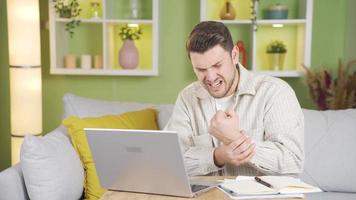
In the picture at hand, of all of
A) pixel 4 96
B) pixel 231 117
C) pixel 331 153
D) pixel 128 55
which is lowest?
pixel 331 153

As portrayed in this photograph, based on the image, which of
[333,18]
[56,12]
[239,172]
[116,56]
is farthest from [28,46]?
[333,18]

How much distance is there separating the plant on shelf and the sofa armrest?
2.01 meters

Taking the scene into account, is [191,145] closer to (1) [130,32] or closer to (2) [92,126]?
(2) [92,126]

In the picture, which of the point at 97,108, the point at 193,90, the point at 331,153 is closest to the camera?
the point at 193,90

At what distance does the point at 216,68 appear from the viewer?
1.68m

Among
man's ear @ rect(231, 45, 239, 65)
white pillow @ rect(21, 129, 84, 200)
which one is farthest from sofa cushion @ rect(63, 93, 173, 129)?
man's ear @ rect(231, 45, 239, 65)

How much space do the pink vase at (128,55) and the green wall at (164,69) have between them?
196 mm

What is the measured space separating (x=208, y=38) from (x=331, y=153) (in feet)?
3.58

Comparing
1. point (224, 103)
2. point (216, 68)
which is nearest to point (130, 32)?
point (224, 103)

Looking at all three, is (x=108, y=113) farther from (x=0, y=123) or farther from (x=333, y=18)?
(x=333, y=18)

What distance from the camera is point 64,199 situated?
6.23 feet

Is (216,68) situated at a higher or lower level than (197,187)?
higher

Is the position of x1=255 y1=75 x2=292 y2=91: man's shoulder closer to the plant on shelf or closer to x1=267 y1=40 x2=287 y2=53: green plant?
the plant on shelf

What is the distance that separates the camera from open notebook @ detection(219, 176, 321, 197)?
4.12ft
